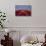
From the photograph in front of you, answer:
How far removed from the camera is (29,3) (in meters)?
3.76

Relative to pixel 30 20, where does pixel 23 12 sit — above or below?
above

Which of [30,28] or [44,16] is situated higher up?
[44,16]

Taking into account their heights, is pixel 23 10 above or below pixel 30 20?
above

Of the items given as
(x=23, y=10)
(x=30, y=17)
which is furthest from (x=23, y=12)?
(x=30, y=17)

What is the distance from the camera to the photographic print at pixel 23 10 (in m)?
3.77

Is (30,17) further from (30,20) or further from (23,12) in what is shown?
(23,12)

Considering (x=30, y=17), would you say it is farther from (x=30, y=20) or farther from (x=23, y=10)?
(x=23, y=10)

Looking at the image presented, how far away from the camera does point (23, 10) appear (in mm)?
3791

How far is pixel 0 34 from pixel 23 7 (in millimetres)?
928

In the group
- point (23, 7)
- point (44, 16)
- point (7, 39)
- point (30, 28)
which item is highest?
point (23, 7)

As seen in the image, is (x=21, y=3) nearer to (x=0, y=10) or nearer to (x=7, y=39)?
(x=0, y=10)

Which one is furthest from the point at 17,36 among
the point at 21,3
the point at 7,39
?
the point at 21,3

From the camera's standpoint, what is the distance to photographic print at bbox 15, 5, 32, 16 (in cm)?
377

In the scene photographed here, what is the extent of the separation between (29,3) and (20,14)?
37 cm
